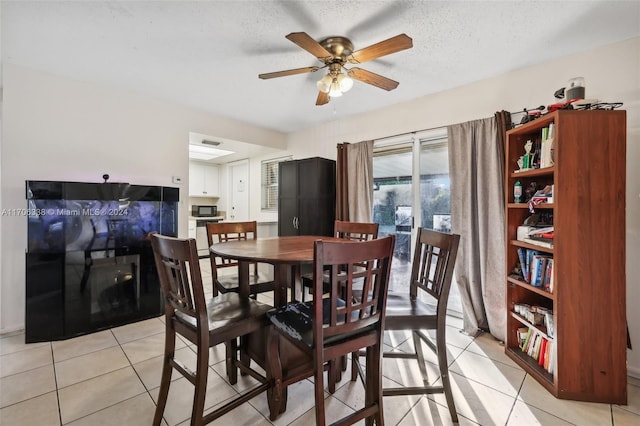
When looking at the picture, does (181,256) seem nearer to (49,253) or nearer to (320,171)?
(49,253)

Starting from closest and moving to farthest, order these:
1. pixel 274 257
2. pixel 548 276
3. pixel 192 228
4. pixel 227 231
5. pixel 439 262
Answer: pixel 274 257 < pixel 439 262 < pixel 548 276 < pixel 227 231 < pixel 192 228

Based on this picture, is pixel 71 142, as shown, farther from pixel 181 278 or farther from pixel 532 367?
pixel 532 367

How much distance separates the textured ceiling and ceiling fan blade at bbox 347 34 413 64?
0.79 ft

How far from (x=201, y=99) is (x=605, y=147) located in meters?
3.67

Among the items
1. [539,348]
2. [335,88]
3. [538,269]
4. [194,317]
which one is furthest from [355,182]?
[194,317]

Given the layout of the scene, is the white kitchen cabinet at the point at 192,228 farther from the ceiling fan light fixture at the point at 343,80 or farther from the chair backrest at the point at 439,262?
the chair backrest at the point at 439,262

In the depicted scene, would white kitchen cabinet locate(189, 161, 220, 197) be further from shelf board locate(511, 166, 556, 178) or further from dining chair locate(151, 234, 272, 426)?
shelf board locate(511, 166, 556, 178)

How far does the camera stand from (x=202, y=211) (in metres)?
6.11

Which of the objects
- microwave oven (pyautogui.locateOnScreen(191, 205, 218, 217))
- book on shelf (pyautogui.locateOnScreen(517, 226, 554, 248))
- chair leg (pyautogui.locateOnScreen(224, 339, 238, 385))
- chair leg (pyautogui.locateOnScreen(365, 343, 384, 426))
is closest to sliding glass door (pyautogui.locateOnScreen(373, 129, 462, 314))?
A: book on shelf (pyautogui.locateOnScreen(517, 226, 554, 248))

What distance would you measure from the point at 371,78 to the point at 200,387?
7.41ft

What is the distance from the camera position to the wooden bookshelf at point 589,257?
1.65 m

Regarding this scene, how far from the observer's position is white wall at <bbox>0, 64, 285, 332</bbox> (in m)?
2.43

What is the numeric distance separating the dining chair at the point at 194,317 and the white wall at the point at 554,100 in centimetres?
215

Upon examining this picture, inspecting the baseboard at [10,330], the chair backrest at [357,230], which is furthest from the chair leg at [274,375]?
the baseboard at [10,330]
